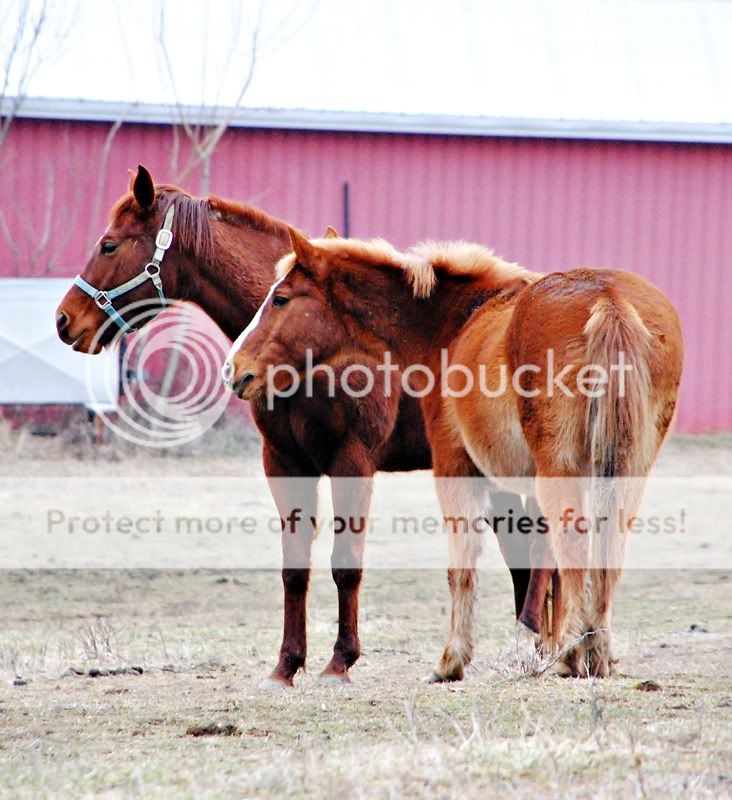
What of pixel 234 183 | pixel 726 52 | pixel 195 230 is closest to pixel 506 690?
pixel 195 230

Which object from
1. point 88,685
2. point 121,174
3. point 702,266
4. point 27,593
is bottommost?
point 27,593

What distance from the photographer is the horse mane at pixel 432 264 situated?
17.1 ft

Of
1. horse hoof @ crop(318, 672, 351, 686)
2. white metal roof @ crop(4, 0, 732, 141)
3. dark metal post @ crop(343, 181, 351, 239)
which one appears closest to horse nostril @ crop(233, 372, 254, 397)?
horse hoof @ crop(318, 672, 351, 686)

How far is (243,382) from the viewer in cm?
503

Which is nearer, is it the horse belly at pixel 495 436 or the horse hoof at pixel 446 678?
the horse belly at pixel 495 436

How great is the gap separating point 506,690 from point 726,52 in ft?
44.9

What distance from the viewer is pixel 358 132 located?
46.1ft

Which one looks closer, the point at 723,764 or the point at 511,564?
the point at 723,764

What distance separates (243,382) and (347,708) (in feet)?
4.52

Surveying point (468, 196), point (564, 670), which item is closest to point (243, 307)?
point (564, 670)

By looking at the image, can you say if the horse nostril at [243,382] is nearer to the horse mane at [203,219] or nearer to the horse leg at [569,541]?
the horse mane at [203,219]

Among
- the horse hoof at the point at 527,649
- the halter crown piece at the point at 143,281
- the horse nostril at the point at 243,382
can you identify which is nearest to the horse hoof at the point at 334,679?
the horse hoof at the point at 527,649

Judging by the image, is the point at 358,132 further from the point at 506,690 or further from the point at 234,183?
the point at 506,690

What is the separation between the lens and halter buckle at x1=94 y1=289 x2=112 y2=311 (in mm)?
6109
